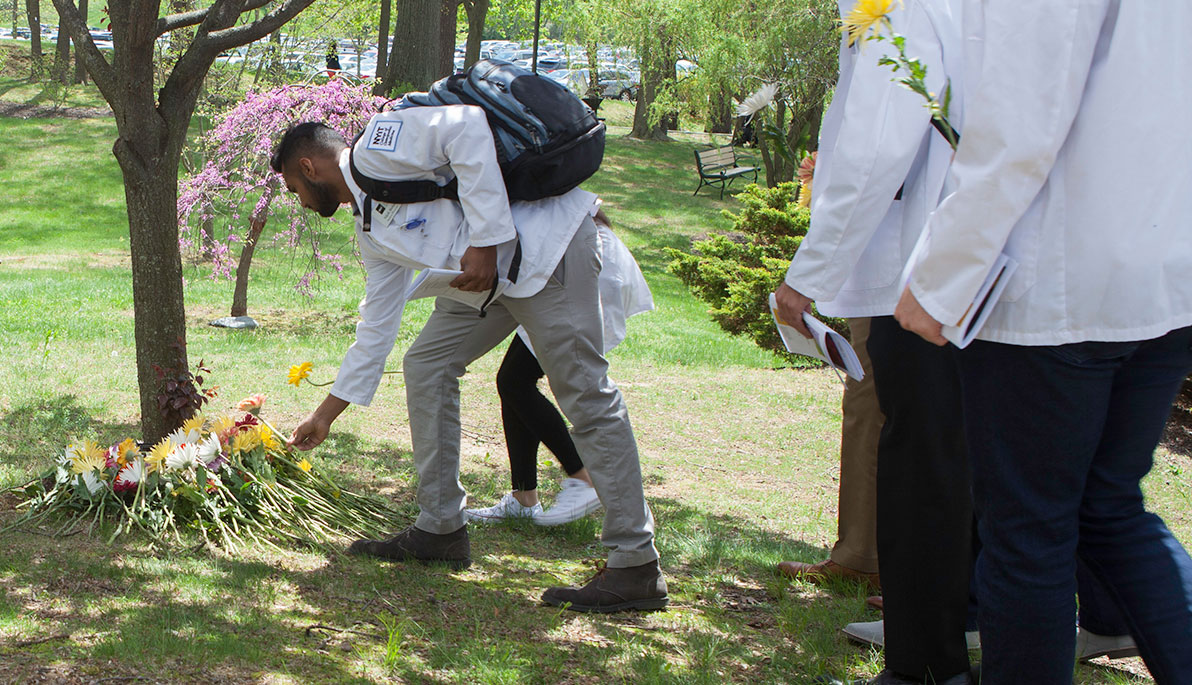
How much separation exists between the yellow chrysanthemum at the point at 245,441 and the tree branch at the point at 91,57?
4.29 ft

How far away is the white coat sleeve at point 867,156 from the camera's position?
214 cm

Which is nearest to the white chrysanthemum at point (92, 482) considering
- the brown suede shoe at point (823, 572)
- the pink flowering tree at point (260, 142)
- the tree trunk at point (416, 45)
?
the brown suede shoe at point (823, 572)

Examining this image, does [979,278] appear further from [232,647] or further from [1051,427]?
[232,647]

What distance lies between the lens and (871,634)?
2814mm

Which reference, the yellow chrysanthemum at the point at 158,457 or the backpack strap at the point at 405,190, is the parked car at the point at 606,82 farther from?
the backpack strap at the point at 405,190

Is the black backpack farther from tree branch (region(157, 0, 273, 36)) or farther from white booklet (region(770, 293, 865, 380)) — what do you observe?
tree branch (region(157, 0, 273, 36))

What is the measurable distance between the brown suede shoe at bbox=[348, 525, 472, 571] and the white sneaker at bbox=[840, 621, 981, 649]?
1271 mm

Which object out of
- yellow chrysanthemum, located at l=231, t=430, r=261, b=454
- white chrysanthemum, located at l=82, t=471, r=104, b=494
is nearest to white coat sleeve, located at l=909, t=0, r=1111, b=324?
yellow chrysanthemum, located at l=231, t=430, r=261, b=454

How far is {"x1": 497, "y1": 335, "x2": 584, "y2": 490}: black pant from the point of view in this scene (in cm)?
393

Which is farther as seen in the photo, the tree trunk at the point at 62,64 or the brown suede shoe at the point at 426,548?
the tree trunk at the point at 62,64

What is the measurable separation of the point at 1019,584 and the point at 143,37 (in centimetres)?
347

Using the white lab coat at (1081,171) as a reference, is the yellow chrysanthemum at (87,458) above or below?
below

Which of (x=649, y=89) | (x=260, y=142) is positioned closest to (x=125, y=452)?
(x=260, y=142)

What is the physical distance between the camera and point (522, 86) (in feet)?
10.0
